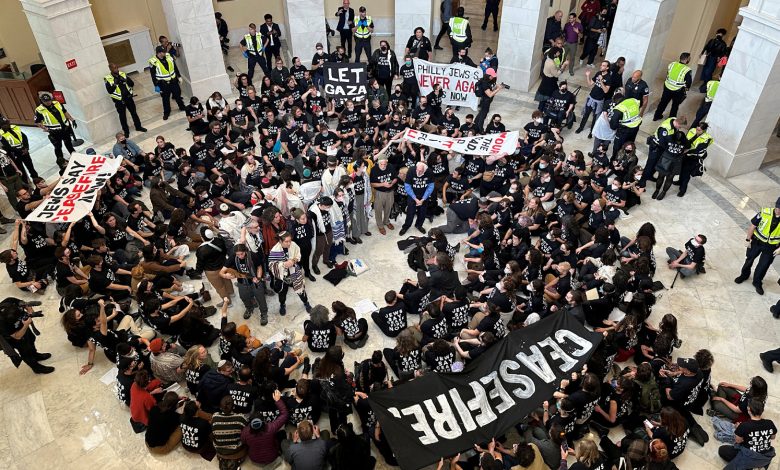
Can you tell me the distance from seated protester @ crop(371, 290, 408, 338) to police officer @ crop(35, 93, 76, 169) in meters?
8.13

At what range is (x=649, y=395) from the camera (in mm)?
7773

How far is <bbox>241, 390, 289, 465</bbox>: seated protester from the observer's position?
289 inches

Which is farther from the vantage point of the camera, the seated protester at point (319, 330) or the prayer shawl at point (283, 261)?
the prayer shawl at point (283, 261)

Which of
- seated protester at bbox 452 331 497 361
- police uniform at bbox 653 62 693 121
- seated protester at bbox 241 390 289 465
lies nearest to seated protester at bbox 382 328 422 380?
seated protester at bbox 452 331 497 361

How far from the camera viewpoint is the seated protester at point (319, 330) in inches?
345

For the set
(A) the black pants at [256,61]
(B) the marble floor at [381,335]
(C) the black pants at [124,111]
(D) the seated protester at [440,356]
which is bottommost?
(B) the marble floor at [381,335]

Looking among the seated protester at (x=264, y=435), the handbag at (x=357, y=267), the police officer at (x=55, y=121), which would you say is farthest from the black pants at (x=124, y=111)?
the seated protester at (x=264, y=435)

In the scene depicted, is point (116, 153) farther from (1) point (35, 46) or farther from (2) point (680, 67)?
(2) point (680, 67)

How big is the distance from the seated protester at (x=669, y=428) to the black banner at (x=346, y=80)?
31.6 ft

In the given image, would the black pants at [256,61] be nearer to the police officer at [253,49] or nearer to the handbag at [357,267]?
the police officer at [253,49]

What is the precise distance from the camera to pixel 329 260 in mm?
11258

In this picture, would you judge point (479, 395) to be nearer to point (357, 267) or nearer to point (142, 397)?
point (142, 397)

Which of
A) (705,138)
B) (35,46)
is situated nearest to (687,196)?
(705,138)

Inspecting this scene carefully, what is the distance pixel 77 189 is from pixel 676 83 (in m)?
13.1
